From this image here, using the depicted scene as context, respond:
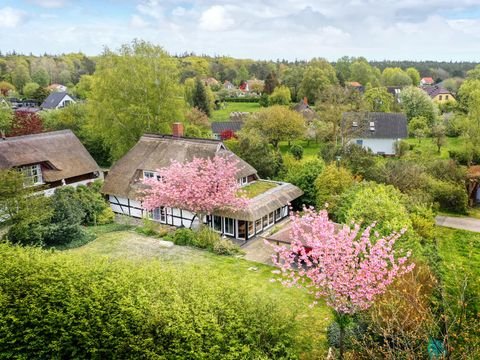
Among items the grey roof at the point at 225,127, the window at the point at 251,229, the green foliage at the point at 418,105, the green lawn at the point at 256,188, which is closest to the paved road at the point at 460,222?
the green lawn at the point at 256,188

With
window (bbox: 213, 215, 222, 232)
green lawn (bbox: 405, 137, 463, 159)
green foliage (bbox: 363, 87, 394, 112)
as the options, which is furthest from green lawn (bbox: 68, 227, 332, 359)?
green foliage (bbox: 363, 87, 394, 112)

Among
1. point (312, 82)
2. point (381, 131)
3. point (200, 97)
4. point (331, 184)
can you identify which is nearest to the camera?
point (331, 184)

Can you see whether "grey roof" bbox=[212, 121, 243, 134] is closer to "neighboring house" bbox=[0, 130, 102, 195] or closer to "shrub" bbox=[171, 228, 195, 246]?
"neighboring house" bbox=[0, 130, 102, 195]

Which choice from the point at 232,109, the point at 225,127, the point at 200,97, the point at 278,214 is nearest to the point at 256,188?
the point at 278,214

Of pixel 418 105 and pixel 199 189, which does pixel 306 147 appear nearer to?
pixel 418 105

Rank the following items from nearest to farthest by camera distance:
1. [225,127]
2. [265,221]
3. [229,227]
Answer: [229,227] < [265,221] < [225,127]

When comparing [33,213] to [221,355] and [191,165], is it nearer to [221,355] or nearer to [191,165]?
[191,165]
